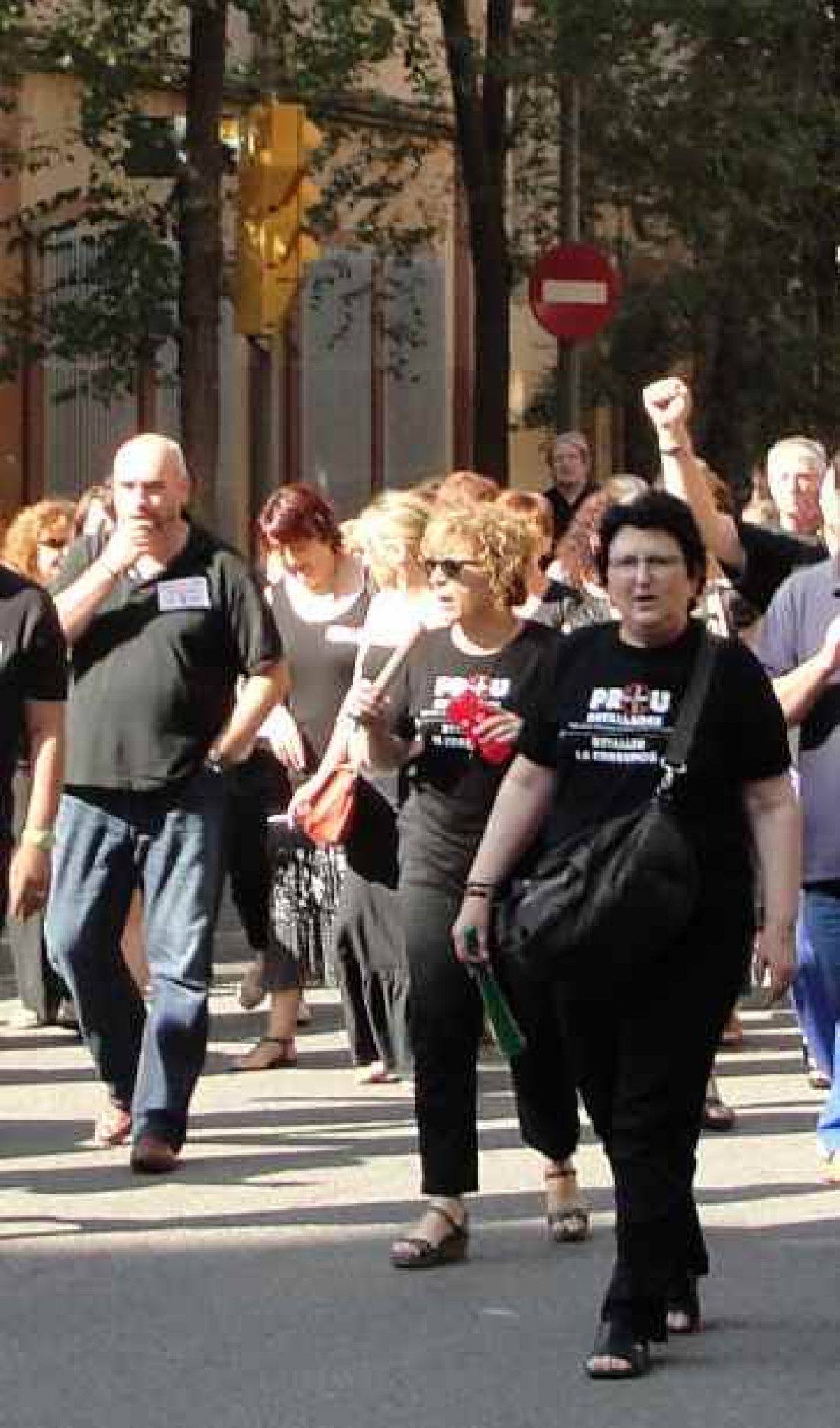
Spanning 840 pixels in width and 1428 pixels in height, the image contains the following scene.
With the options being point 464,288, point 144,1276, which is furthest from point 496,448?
point 144,1276

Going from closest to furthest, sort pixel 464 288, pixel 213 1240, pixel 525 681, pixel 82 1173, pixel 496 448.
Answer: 1. pixel 525 681
2. pixel 213 1240
3. pixel 82 1173
4. pixel 496 448
5. pixel 464 288

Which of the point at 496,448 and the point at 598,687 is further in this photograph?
the point at 496,448

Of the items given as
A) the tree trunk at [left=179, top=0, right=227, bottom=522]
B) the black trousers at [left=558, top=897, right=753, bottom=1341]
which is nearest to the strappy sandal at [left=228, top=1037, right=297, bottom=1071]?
the black trousers at [left=558, top=897, right=753, bottom=1341]

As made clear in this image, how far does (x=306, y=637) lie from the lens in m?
12.6

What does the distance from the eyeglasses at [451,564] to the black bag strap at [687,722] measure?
5.03ft

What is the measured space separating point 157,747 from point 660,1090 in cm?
297

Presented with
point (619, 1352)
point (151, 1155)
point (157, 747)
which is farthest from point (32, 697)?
point (619, 1352)

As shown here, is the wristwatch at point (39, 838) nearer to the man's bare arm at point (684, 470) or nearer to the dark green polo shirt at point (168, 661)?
the dark green polo shirt at point (168, 661)

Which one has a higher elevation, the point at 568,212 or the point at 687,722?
the point at 568,212

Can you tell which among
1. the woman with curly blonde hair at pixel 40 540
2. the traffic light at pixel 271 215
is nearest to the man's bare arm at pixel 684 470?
the woman with curly blonde hair at pixel 40 540

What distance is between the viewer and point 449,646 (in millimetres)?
9445

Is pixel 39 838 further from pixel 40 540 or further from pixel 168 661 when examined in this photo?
pixel 40 540

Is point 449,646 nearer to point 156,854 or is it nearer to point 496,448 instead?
point 156,854

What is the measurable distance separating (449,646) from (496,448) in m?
17.9
